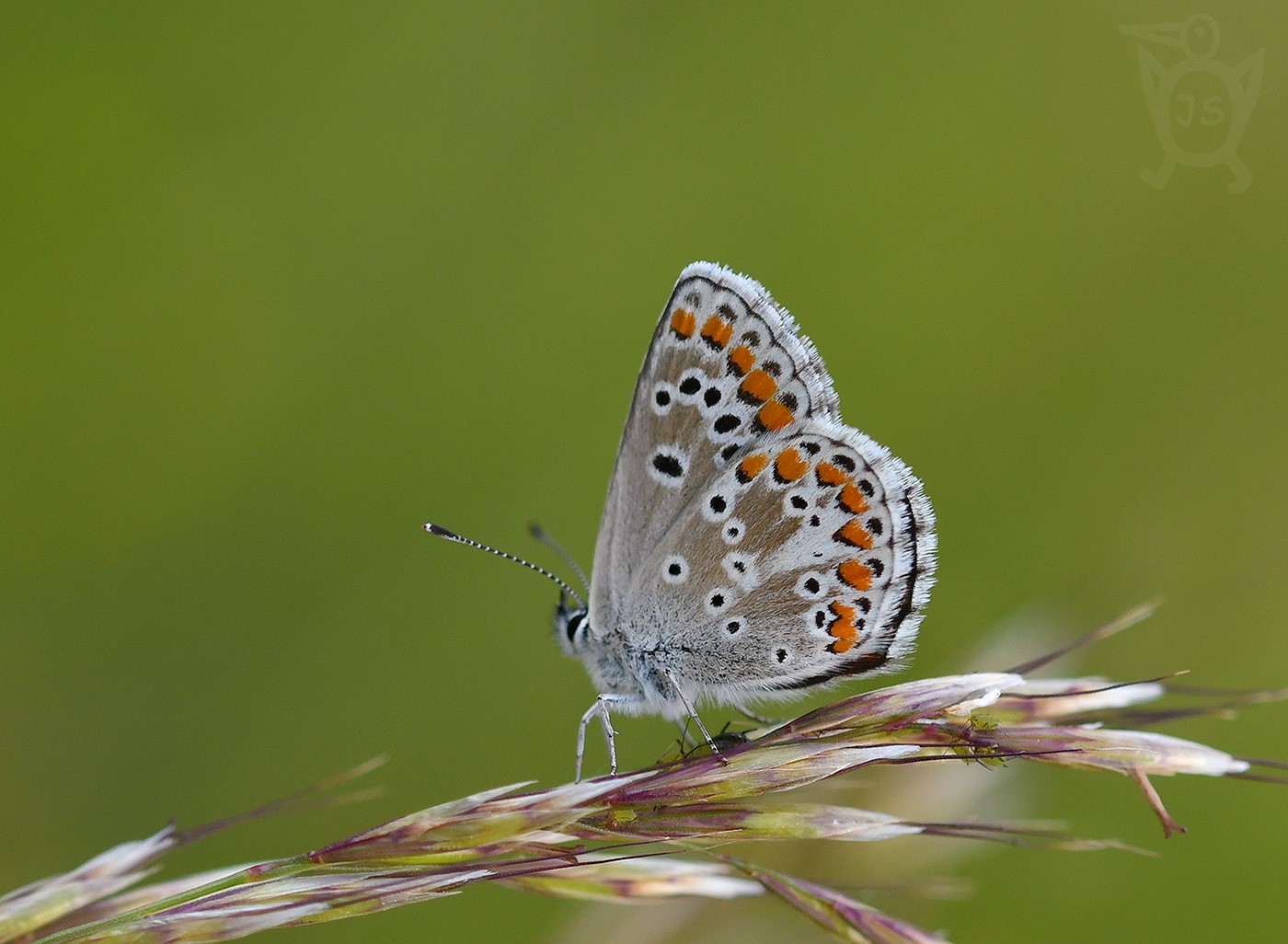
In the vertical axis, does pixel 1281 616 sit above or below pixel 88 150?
below

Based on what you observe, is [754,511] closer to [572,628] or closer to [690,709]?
[690,709]

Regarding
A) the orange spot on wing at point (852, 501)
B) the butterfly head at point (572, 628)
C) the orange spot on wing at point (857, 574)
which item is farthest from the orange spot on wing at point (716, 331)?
the butterfly head at point (572, 628)

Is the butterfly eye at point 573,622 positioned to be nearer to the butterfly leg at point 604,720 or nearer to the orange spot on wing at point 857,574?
the butterfly leg at point 604,720

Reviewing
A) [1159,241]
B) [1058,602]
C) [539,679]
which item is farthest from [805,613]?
[1159,241]

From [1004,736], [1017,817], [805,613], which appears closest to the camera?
[1004,736]

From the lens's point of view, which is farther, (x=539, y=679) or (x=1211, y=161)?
(x=1211, y=161)

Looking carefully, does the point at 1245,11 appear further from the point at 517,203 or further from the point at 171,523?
the point at 171,523

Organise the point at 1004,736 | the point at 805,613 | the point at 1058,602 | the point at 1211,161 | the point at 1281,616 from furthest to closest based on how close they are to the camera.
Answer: the point at 1211,161 < the point at 1281,616 < the point at 1058,602 < the point at 805,613 < the point at 1004,736
